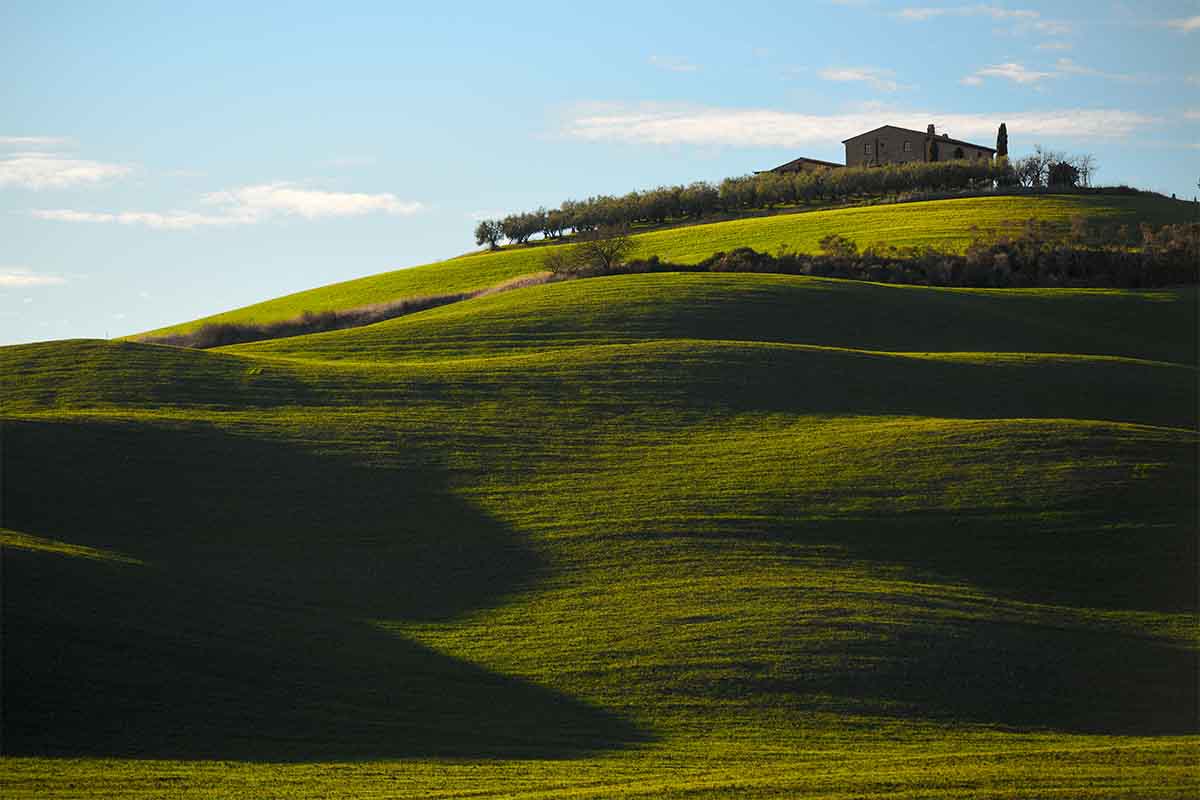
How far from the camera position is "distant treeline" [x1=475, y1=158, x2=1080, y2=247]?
9975 centimetres

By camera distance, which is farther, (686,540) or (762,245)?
(762,245)

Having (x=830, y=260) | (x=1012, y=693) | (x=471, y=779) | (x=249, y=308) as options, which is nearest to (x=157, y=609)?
(x=471, y=779)

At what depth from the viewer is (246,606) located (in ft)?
87.5

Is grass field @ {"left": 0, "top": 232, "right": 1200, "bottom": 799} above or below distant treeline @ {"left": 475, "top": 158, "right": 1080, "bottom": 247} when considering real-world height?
below

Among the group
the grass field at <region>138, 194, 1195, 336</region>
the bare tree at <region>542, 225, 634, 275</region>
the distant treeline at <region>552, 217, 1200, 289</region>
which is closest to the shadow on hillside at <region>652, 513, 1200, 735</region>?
the distant treeline at <region>552, 217, 1200, 289</region>

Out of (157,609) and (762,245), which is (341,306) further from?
(157,609)

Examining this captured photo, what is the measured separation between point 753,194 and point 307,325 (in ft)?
173

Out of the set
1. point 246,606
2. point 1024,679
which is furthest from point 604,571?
point 1024,679

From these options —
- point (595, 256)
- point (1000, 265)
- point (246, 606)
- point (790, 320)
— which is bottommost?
point (246, 606)

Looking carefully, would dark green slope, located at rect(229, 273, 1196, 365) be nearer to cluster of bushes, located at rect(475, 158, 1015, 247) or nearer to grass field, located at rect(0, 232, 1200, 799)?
grass field, located at rect(0, 232, 1200, 799)

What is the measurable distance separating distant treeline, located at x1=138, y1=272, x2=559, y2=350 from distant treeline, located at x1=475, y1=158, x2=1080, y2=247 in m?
36.2

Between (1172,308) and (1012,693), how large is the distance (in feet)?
128

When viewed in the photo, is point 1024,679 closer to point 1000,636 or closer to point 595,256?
point 1000,636

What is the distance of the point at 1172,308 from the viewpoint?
56781 mm
